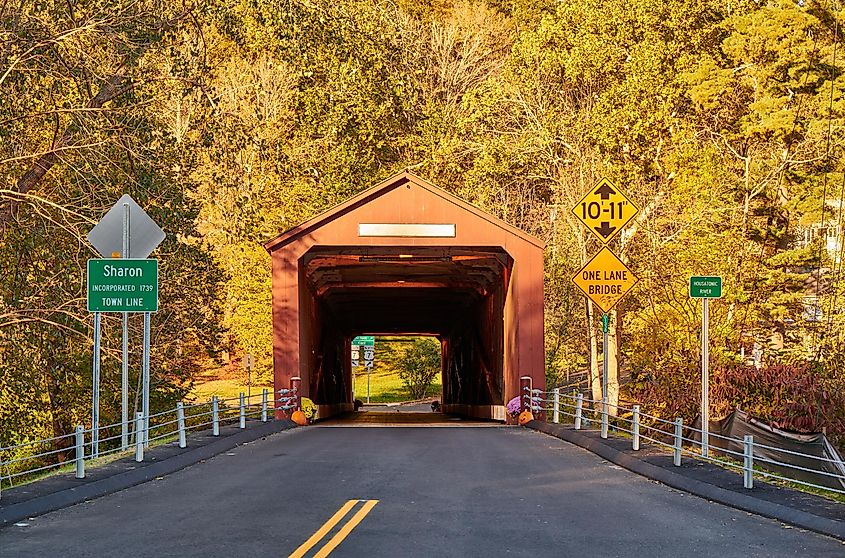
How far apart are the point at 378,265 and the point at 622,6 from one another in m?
11.9

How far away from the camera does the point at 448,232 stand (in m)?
31.9

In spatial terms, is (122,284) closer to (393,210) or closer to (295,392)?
(295,392)


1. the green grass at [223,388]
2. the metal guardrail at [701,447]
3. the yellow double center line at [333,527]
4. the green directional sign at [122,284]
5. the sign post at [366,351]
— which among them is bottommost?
the green grass at [223,388]

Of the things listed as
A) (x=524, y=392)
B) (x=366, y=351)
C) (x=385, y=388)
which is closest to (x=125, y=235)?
(x=524, y=392)

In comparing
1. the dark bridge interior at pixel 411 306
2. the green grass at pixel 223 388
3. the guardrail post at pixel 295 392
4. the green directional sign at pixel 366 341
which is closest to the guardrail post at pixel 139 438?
the guardrail post at pixel 295 392

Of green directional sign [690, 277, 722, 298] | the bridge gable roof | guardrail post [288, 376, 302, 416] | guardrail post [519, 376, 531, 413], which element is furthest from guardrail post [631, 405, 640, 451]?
guardrail post [288, 376, 302, 416]

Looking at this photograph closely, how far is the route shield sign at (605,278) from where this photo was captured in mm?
21688

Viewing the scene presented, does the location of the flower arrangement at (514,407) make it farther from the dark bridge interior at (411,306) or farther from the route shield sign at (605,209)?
the route shield sign at (605,209)

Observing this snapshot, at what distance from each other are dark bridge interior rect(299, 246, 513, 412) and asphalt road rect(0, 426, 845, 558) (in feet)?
53.6

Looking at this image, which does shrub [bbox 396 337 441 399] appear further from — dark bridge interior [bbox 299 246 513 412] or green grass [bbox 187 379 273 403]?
green grass [bbox 187 379 273 403]

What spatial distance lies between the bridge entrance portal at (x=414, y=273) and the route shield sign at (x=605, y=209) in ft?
32.2

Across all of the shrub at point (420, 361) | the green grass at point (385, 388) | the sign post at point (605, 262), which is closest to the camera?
the sign post at point (605, 262)

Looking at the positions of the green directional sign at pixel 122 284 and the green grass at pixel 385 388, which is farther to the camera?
the green grass at pixel 385 388

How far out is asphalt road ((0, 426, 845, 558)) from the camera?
32.8ft
